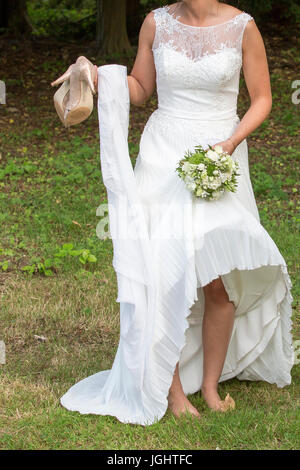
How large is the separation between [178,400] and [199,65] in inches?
68.2

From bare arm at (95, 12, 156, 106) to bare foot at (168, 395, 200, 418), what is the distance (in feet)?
5.28

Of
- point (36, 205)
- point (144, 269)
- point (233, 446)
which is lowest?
point (36, 205)

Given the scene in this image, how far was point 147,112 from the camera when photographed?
35.5ft

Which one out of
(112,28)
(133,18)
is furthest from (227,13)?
(133,18)

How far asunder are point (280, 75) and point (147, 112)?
2.29 m

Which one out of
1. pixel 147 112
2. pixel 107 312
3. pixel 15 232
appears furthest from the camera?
pixel 147 112

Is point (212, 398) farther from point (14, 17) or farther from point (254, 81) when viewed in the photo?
point (14, 17)

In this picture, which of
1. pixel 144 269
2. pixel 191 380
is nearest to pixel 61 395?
pixel 191 380

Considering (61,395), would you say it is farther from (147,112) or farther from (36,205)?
(147,112)

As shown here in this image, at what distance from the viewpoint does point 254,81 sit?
3.93 meters

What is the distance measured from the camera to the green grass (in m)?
3.67

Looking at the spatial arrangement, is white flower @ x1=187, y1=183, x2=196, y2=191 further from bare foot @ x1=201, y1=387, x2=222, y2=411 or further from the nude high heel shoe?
bare foot @ x1=201, y1=387, x2=222, y2=411

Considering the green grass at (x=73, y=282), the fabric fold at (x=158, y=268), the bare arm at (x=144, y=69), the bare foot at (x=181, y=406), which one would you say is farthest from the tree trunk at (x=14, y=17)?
the bare foot at (x=181, y=406)

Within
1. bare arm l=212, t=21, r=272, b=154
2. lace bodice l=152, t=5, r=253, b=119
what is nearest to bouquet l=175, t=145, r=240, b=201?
bare arm l=212, t=21, r=272, b=154
